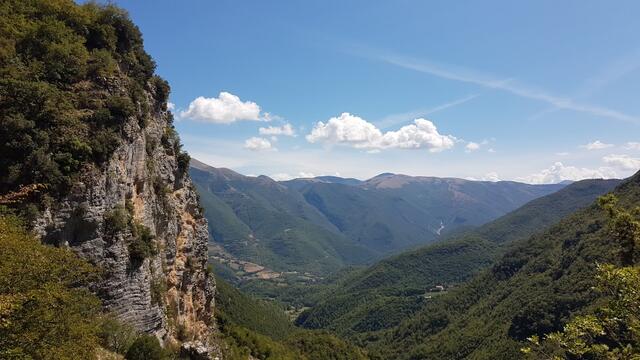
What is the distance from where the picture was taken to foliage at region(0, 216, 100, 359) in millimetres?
15539

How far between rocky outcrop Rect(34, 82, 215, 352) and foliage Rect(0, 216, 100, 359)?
6.74 metres

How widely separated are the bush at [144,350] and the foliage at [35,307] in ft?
22.4

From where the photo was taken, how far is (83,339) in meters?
18.5

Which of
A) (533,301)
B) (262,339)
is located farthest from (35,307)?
(533,301)

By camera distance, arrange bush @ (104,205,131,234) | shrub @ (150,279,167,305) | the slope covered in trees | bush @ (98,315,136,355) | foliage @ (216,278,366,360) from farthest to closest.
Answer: the slope covered in trees < foliage @ (216,278,366,360) < shrub @ (150,279,167,305) < bush @ (104,205,131,234) < bush @ (98,315,136,355)

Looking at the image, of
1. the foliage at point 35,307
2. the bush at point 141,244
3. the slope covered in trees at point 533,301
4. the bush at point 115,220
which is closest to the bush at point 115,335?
the bush at point 141,244

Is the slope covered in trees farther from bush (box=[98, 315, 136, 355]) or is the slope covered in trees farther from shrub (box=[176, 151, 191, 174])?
bush (box=[98, 315, 136, 355])

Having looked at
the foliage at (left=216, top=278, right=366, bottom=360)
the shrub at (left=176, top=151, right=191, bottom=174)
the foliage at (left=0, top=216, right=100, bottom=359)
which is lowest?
the foliage at (left=216, top=278, right=366, bottom=360)

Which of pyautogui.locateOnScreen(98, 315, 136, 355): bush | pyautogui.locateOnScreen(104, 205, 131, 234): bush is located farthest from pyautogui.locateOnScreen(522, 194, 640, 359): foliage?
pyautogui.locateOnScreen(104, 205, 131, 234): bush

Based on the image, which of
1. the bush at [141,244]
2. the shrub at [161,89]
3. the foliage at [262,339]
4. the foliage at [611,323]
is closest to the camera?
the foliage at [611,323]

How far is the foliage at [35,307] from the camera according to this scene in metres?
15.5

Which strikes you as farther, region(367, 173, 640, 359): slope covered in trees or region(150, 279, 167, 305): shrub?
region(367, 173, 640, 359): slope covered in trees

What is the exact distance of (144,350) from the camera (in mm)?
26422

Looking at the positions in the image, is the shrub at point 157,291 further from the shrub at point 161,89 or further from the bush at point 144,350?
the shrub at point 161,89
